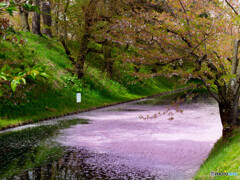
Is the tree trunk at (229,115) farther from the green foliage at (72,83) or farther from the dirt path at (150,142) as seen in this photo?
the green foliage at (72,83)

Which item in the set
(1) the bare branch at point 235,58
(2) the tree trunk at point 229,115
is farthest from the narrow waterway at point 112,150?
(1) the bare branch at point 235,58

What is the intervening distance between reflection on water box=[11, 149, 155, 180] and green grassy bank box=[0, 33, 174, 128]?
4.52m

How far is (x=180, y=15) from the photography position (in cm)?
988

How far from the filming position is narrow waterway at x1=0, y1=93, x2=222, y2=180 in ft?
23.3

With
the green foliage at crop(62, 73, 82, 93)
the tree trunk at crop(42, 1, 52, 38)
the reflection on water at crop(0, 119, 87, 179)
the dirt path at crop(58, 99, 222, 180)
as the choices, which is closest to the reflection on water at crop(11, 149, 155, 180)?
the dirt path at crop(58, 99, 222, 180)

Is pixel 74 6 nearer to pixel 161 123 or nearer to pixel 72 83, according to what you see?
pixel 72 83

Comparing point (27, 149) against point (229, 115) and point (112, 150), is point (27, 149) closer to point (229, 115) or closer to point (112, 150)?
point (112, 150)

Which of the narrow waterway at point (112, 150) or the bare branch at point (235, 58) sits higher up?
the bare branch at point (235, 58)

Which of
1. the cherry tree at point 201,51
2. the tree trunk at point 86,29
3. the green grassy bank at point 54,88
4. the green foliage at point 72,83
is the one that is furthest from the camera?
the green foliage at point 72,83

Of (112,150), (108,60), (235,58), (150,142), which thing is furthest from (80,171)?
(108,60)

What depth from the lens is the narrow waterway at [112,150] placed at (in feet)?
23.3

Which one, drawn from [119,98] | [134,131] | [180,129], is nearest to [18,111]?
[134,131]

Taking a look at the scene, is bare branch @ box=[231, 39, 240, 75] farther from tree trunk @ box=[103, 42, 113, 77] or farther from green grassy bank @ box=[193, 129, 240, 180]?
tree trunk @ box=[103, 42, 113, 77]

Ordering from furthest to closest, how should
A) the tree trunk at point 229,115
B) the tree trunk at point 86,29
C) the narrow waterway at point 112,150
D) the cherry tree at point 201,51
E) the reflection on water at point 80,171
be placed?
1. the tree trunk at point 86,29
2. the tree trunk at point 229,115
3. the cherry tree at point 201,51
4. the narrow waterway at point 112,150
5. the reflection on water at point 80,171
